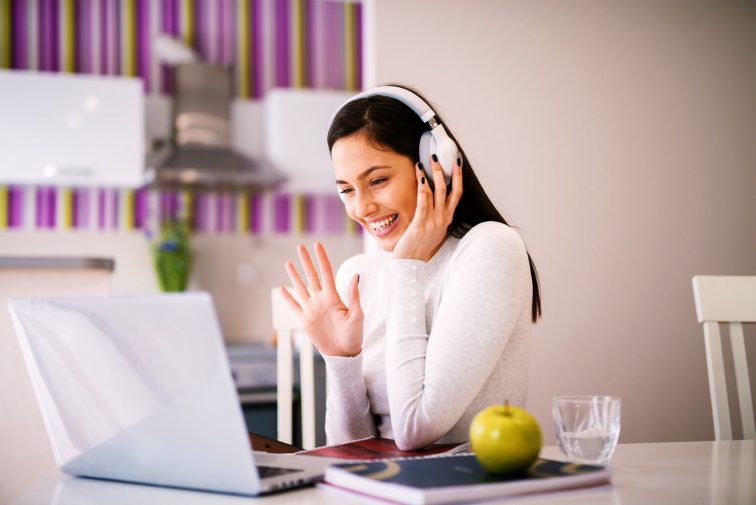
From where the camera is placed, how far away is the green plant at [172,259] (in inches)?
161

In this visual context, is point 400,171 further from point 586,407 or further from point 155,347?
point 155,347

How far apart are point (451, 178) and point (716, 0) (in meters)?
2.22

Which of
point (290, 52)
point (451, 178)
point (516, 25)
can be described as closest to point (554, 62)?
point (516, 25)

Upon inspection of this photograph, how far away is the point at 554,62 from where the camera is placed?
9.78 feet

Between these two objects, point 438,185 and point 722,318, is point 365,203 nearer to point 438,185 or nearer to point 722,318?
point 438,185

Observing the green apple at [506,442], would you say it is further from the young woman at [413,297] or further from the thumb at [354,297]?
the thumb at [354,297]

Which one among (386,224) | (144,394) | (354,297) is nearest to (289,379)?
(386,224)

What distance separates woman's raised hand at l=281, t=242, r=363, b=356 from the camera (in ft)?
4.30

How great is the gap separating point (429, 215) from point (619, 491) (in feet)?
2.14

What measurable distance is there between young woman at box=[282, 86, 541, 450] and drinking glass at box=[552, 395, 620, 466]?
215 mm

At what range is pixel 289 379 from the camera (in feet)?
6.13

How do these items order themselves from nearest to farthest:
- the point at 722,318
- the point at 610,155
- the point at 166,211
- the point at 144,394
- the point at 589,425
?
the point at 144,394, the point at 589,425, the point at 722,318, the point at 610,155, the point at 166,211

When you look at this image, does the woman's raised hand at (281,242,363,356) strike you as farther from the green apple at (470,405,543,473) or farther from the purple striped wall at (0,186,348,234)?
the purple striped wall at (0,186,348,234)

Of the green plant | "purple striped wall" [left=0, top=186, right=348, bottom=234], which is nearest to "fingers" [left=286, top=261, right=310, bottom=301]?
the green plant
